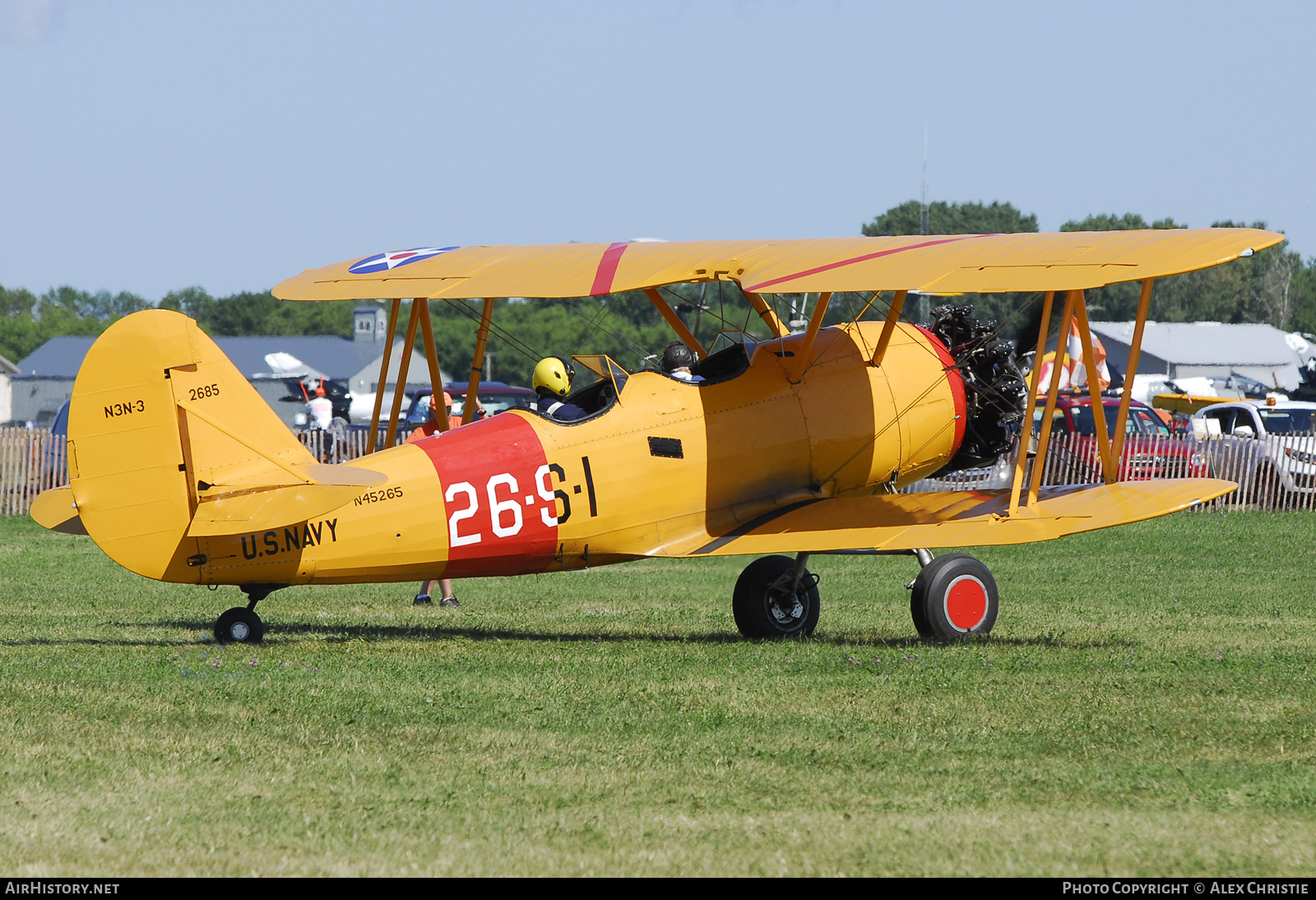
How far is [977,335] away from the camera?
416 inches

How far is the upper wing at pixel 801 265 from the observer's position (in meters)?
8.26

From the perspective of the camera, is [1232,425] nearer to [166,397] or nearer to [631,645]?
[631,645]

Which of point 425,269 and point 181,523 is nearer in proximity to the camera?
point 181,523

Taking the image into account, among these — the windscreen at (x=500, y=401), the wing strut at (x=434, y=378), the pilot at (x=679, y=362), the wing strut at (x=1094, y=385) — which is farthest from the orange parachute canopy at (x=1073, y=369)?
the windscreen at (x=500, y=401)

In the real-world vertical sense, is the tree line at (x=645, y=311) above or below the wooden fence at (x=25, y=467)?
above

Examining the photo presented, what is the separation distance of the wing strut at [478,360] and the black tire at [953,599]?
10.7 ft

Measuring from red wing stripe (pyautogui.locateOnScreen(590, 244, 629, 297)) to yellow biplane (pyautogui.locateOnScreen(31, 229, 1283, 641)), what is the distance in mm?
27

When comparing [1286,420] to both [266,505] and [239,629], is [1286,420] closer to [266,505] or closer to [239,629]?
[239,629]

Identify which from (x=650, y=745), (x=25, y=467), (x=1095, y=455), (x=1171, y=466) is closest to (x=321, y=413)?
(x=25, y=467)

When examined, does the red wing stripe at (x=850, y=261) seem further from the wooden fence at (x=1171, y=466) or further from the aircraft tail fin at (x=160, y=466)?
the wooden fence at (x=1171, y=466)

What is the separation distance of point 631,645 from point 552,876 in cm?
487

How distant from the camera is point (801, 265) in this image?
9195 mm

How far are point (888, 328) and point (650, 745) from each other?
4448 millimetres

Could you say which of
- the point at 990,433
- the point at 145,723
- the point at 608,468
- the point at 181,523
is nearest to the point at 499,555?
the point at 608,468
